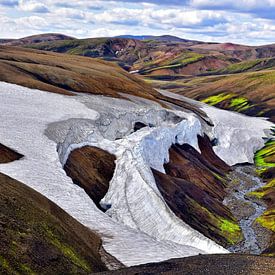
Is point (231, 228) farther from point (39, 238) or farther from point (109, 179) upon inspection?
point (39, 238)

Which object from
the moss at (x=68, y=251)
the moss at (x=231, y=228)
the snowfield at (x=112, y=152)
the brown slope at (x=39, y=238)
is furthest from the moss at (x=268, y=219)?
the moss at (x=68, y=251)

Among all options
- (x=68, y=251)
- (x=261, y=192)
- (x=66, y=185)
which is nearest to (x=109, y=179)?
(x=66, y=185)

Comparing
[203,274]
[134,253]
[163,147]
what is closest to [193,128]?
[163,147]

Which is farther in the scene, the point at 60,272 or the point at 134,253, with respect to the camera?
the point at 134,253

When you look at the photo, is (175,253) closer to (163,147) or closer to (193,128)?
(163,147)

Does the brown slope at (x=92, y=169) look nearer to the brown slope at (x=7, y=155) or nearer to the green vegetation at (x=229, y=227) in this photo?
the brown slope at (x=7, y=155)

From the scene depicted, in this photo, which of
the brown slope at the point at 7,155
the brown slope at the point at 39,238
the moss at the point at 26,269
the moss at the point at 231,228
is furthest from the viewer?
the moss at the point at 231,228

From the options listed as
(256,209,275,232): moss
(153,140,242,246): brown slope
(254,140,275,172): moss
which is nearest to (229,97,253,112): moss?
(254,140,275,172): moss

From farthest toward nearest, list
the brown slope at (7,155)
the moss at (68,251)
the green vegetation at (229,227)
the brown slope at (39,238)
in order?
the green vegetation at (229,227) < the brown slope at (7,155) < the moss at (68,251) < the brown slope at (39,238)

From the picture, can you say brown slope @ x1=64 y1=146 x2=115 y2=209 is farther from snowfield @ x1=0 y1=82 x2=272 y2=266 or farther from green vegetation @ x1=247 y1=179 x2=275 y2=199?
green vegetation @ x1=247 y1=179 x2=275 y2=199
